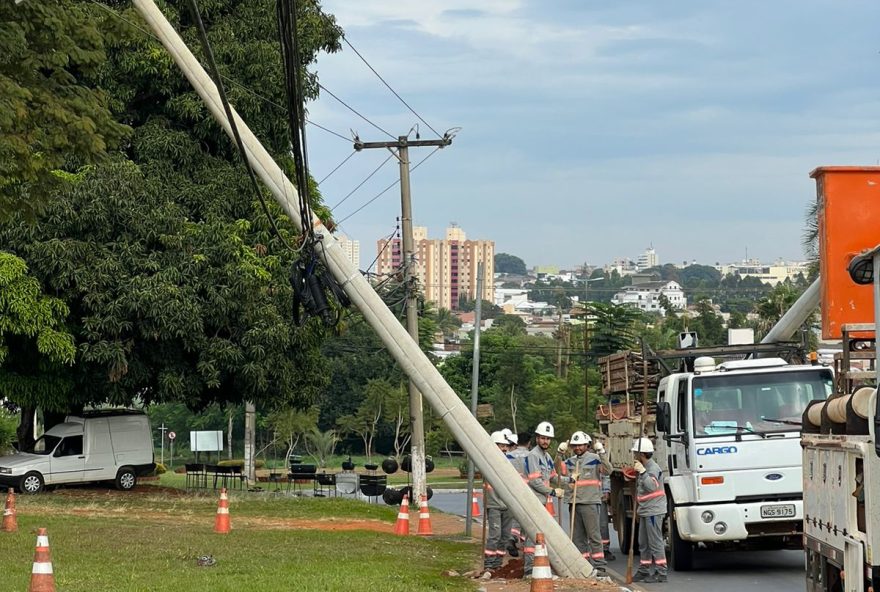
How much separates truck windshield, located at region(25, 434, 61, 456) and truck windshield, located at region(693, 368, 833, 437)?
884 inches

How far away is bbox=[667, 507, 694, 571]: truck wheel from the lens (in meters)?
18.7

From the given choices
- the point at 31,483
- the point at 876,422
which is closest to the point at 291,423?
the point at 31,483

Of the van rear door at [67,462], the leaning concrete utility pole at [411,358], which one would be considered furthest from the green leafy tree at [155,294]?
the leaning concrete utility pole at [411,358]

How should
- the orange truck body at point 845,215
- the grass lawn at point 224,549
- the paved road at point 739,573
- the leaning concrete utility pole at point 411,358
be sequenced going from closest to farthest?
the orange truck body at point 845,215 → the grass lawn at point 224,549 → the leaning concrete utility pole at point 411,358 → the paved road at point 739,573

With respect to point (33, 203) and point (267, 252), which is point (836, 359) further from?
point (267, 252)

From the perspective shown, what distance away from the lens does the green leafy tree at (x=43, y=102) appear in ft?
55.0

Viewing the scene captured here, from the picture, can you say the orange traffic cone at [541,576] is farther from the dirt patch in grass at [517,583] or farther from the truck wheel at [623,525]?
the truck wheel at [623,525]

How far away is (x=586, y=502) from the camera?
18078 millimetres

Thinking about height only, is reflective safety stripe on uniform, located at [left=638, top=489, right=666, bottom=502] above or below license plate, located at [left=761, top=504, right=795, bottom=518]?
above

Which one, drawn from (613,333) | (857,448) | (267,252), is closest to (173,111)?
(267,252)

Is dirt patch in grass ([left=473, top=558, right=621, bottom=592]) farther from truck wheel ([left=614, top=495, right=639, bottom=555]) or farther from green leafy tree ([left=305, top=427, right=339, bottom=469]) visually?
green leafy tree ([left=305, top=427, right=339, bottom=469])

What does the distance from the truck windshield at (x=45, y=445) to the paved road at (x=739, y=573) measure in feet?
60.0

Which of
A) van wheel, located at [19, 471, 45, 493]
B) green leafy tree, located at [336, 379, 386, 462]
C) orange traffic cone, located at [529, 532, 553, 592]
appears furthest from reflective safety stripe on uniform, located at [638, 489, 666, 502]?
green leafy tree, located at [336, 379, 386, 462]

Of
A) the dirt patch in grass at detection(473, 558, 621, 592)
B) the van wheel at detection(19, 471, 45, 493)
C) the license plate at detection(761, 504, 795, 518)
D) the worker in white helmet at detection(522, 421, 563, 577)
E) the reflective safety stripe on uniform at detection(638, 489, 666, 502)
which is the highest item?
the worker in white helmet at detection(522, 421, 563, 577)
